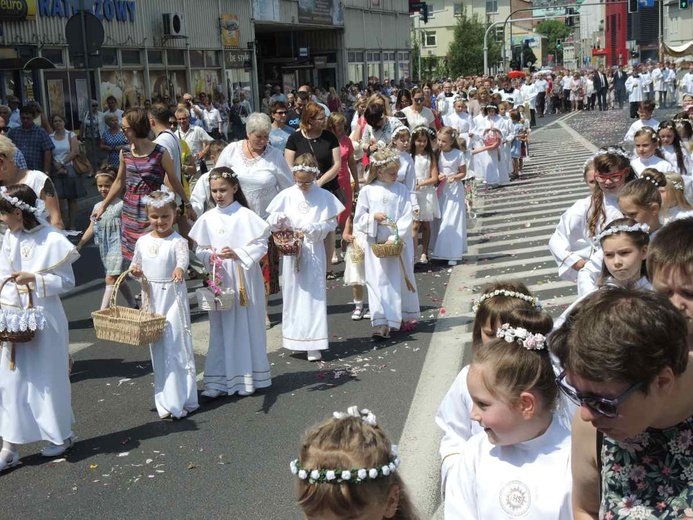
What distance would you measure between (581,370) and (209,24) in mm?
34468

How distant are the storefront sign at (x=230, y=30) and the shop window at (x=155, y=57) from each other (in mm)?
4800

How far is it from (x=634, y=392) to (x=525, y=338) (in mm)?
1189

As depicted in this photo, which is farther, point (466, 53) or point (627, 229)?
point (466, 53)

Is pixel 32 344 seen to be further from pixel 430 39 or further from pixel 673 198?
pixel 430 39

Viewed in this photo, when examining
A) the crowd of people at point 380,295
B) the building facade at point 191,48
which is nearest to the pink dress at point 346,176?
the crowd of people at point 380,295

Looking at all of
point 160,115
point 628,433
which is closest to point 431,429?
point 628,433

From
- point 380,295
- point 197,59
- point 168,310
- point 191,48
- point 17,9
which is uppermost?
point 17,9

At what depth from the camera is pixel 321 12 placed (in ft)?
153

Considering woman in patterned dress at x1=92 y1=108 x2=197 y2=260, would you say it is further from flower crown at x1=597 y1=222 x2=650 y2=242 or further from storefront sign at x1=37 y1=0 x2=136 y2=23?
storefront sign at x1=37 y1=0 x2=136 y2=23

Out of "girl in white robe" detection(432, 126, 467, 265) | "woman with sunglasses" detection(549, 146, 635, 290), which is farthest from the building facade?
"woman with sunglasses" detection(549, 146, 635, 290)

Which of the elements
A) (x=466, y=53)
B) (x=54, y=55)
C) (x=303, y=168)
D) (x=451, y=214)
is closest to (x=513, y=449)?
(x=303, y=168)

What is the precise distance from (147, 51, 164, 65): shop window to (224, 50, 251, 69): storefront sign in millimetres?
5020

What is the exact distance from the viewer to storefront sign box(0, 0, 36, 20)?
74.5 ft

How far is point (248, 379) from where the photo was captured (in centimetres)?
766
